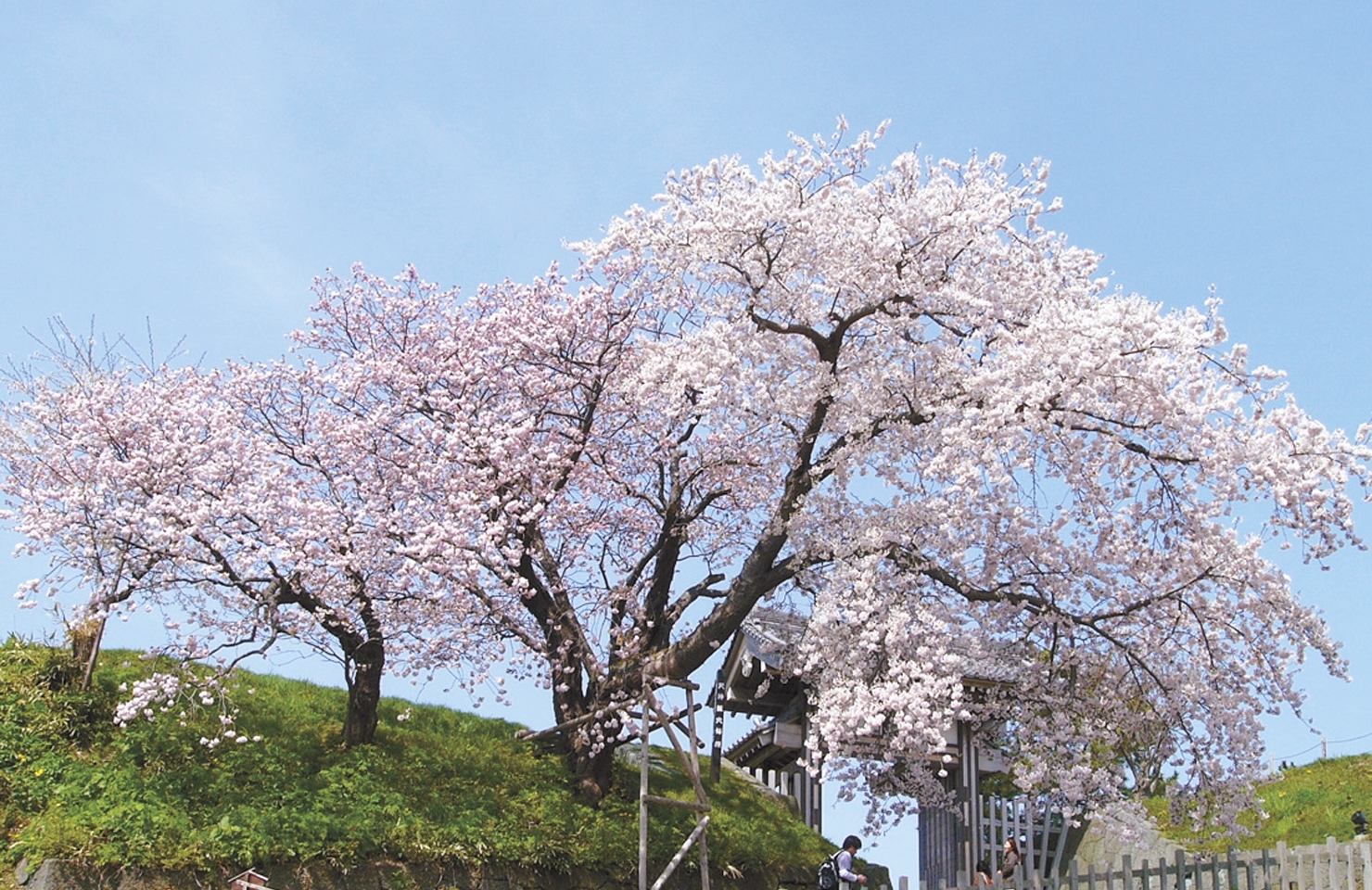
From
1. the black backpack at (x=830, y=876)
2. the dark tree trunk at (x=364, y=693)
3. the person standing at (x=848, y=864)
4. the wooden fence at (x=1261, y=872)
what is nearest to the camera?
the wooden fence at (x=1261, y=872)

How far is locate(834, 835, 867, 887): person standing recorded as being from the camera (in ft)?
49.6

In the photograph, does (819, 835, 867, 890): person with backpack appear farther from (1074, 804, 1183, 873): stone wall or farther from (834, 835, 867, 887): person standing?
(1074, 804, 1183, 873): stone wall

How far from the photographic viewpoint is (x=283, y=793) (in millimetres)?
15516

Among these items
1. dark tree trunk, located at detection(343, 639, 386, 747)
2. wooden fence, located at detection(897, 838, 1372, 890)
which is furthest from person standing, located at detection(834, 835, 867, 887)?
dark tree trunk, located at detection(343, 639, 386, 747)

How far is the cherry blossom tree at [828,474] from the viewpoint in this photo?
14.1 m

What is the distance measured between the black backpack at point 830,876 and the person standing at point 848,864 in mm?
64

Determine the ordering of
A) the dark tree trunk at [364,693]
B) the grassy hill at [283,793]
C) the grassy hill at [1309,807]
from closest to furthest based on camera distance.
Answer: the grassy hill at [283,793], the dark tree trunk at [364,693], the grassy hill at [1309,807]

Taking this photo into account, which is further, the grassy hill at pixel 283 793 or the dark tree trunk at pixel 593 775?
the dark tree trunk at pixel 593 775

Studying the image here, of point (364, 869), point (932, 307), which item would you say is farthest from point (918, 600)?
point (364, 869)

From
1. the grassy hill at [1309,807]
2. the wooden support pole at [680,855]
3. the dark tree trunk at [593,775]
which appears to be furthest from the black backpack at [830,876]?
the grassy hill at [1309,807]

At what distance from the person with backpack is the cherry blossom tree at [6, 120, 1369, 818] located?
111 cm

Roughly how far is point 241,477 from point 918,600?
9359 mm

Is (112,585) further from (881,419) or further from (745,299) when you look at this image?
(881,419)

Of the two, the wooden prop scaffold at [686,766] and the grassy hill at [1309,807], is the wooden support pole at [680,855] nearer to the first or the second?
the wooden prop scaffold at [686,766]
